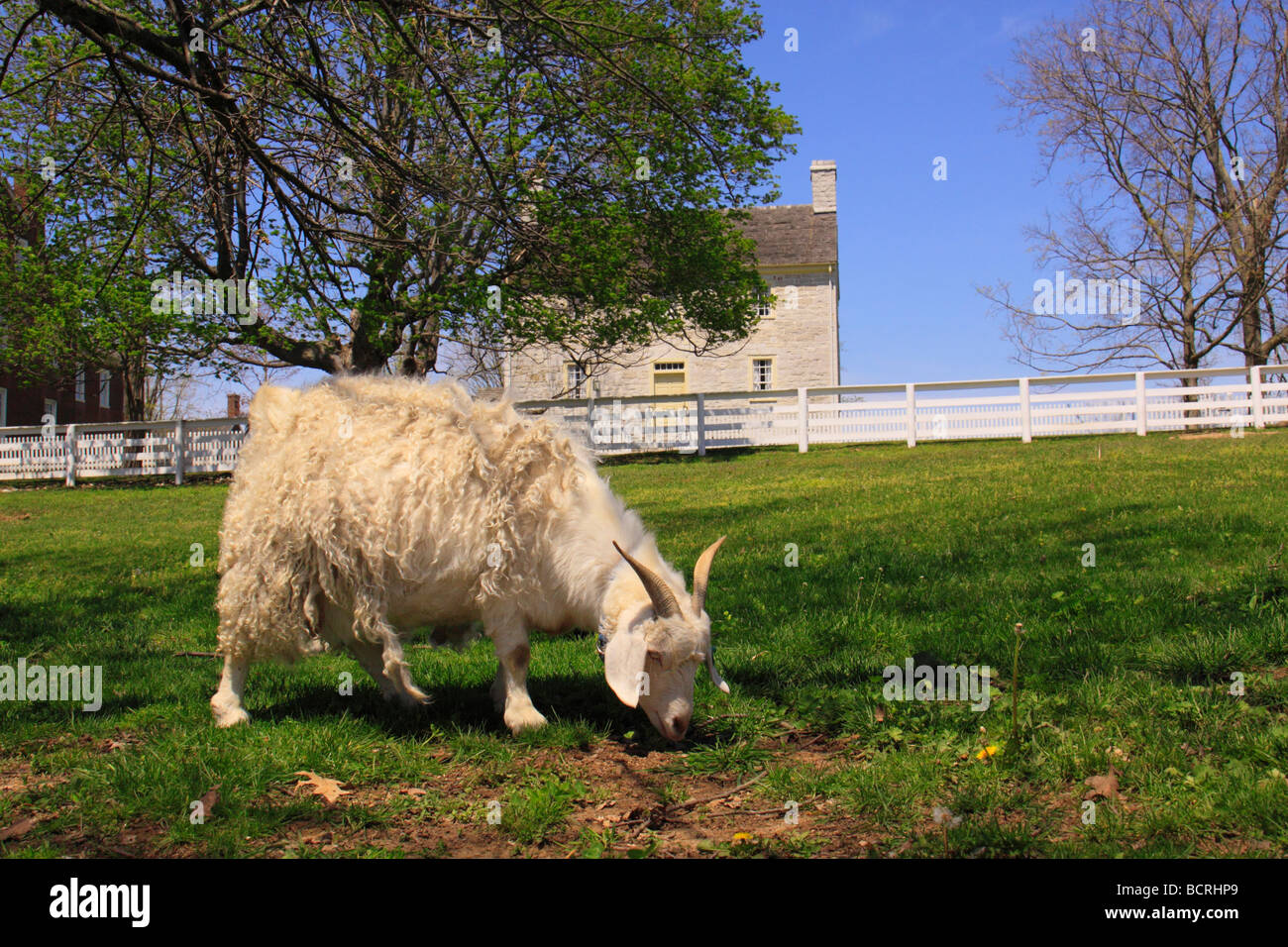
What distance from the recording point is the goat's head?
405 centimetres

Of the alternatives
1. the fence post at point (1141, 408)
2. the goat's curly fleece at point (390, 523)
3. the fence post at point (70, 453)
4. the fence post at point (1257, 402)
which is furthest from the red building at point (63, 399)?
the fence post at point (1257, 402)

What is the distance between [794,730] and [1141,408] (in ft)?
61.1

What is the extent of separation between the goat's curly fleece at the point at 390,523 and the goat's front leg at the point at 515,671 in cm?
14

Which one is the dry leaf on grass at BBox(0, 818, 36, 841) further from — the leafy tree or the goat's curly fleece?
the leafy tree

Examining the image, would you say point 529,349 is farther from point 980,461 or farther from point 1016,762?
point 1016,762

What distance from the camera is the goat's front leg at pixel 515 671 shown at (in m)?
4.38

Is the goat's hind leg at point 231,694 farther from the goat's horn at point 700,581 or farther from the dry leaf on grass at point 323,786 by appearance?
the goat's horn at point 700,581

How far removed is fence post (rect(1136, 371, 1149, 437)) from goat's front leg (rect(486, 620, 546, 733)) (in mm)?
19075

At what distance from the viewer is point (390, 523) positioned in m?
4.38
